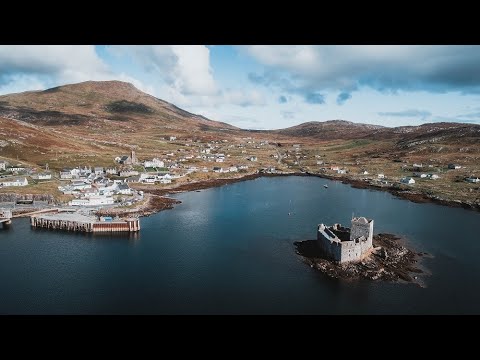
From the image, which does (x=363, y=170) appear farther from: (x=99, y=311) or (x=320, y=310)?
(x=99, y=311)

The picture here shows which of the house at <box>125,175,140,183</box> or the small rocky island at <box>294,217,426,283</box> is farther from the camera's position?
the house at <box>125,175,140,183</box>

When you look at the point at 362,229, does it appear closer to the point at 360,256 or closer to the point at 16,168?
the point at 360,256

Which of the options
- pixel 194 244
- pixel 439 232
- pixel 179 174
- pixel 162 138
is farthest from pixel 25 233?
pixel 162 138

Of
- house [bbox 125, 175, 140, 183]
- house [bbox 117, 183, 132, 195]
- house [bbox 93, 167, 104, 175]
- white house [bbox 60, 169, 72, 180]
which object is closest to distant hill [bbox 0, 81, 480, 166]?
house [bbox 93, 167, 104, 175]

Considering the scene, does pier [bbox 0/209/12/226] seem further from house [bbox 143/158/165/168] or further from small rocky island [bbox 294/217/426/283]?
house [bbox 143/158/165/168]

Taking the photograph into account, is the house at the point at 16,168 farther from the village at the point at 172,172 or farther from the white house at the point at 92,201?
the white house at the point at 92,201

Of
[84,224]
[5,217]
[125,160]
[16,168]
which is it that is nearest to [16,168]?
[16,168]
